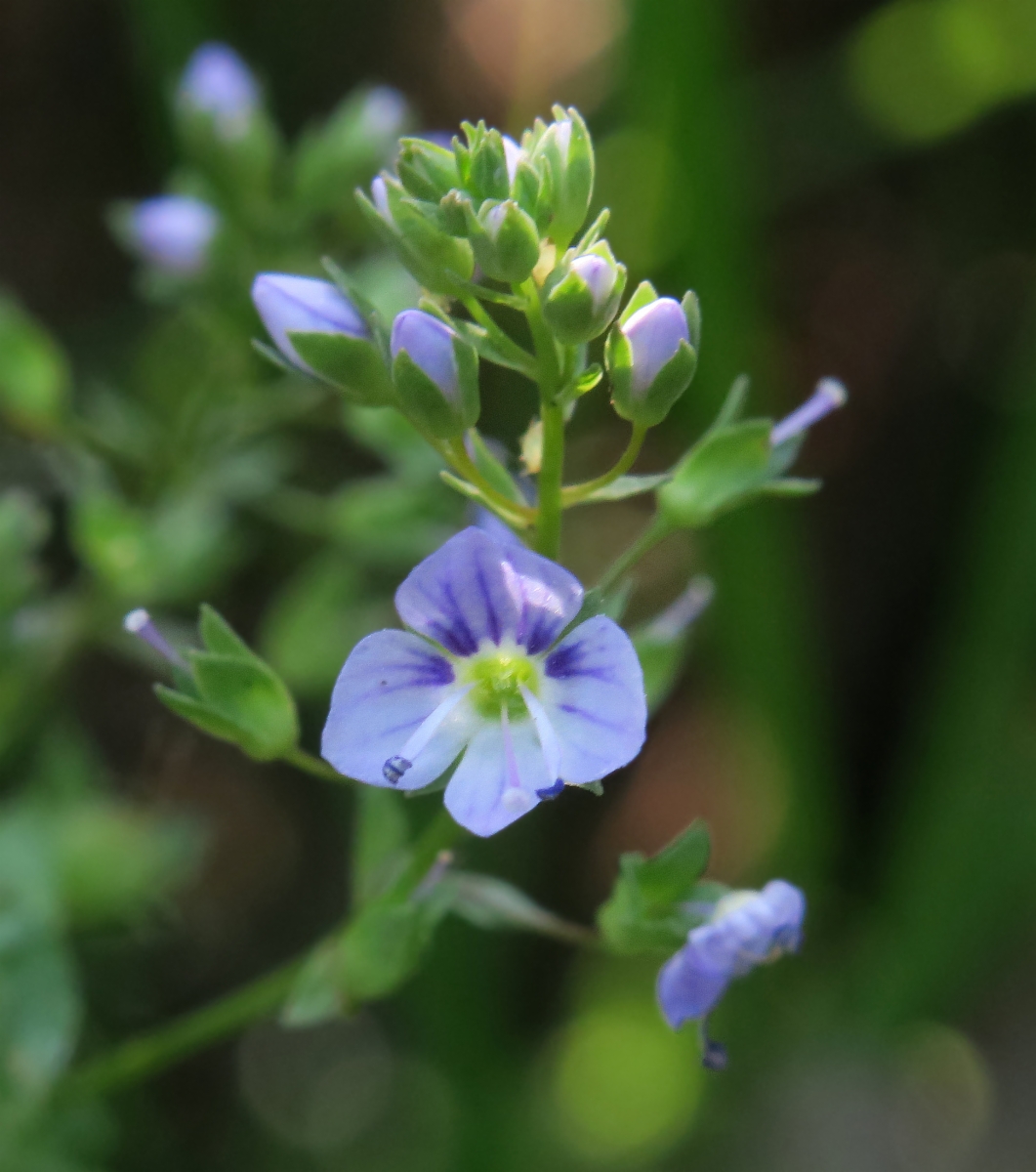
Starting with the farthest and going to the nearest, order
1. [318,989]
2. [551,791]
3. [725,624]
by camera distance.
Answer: [725,624]
[318,989]
[551,791]

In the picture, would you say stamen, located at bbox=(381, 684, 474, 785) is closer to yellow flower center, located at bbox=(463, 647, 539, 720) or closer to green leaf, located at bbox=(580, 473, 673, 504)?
yellow flower center, located at bbox=(463, 647, 539, 720)

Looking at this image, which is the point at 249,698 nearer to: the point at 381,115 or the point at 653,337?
the point at 653,337

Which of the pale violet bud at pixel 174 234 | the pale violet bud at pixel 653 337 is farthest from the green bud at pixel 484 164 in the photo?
the pale violet bud at pixel 174 234

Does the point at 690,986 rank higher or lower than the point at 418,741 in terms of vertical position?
lower

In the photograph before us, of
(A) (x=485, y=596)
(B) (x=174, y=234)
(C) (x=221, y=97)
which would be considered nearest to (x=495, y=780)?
(A) (x=485, y=596)

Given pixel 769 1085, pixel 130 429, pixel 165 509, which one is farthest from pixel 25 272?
pixel 769 1085
